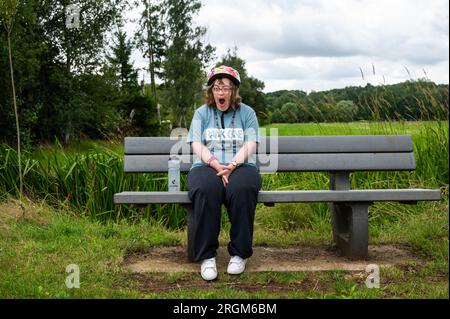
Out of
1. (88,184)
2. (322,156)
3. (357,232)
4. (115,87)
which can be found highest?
(115,87)

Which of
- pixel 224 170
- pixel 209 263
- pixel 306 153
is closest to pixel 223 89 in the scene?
pixel 224 170

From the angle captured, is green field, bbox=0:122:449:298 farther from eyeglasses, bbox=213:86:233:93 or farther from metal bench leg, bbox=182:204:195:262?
eyeglasses, bbox=213:86:233:93

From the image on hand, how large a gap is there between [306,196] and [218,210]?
1.89 ft

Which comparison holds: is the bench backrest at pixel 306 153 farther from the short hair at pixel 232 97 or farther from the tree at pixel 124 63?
the tree at pixel 124 63

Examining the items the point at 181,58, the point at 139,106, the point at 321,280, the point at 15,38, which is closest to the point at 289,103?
the point at 321,280

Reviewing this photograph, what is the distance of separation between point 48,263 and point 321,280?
1.67 metres

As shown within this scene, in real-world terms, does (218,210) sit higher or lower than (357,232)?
higher

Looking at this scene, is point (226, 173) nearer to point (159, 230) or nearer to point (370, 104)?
point (159, 230)

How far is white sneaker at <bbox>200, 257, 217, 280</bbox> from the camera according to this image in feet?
11.0

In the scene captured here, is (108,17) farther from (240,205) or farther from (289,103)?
(240,205)

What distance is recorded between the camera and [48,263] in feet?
11.9

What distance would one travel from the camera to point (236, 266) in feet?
11.3

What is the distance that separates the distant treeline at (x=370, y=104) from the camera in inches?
235

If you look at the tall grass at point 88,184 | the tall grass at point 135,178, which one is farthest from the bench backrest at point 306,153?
the tall grass at point 88,184
